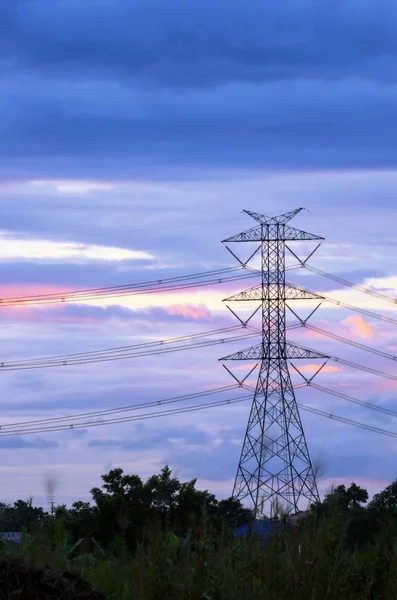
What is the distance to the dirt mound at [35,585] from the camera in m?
10.7

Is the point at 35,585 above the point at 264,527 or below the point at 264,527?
below

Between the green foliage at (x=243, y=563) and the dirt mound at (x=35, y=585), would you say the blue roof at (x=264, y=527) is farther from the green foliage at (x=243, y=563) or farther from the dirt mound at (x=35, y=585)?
the dirt mound at (x=35, y=585)

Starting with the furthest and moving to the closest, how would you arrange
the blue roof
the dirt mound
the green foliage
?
1. the blue roof
2. the green foliage
3. the dirt mound

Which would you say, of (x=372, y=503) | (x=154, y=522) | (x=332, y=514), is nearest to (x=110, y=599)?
(x=154, y=522)

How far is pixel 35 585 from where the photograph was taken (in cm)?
1080

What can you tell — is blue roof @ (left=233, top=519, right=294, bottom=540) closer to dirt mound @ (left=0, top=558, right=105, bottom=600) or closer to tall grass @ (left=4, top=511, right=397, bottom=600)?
tall grass @ (left=4, top=511, right=397, bottom=600)

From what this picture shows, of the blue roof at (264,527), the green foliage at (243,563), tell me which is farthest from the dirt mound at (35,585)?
the blue roof at (264,527)

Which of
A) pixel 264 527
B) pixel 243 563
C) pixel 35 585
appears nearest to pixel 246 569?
pixel 243 563

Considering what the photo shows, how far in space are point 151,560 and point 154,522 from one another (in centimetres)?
132

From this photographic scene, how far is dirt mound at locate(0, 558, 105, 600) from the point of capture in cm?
1069

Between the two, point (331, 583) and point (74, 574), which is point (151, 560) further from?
point (331, 583)

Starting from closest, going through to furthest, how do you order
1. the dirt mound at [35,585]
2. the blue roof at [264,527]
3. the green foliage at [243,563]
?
the dirt mound at [35,585] → the green foliage at [243,563] → the blue roof at [264,527]

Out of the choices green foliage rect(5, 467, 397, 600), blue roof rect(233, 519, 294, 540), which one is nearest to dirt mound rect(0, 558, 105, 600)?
green foliage rect(5, 467, 397, 600)

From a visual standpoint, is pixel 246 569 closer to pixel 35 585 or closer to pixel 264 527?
pixel 264 527
